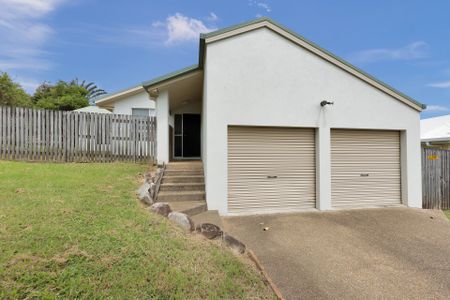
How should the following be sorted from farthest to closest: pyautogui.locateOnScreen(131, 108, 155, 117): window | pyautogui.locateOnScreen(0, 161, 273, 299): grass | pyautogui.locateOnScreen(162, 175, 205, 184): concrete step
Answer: pyautogui.locateOnScreen(131, 108, 155, 117): window < pyautogui.locateOnScreen(162, 175, 205, 184): concrete step < pyautogui.locateOnScreen(0, 161, 273, 299): grass

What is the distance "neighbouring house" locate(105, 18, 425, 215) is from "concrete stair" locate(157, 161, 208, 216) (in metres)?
0.45

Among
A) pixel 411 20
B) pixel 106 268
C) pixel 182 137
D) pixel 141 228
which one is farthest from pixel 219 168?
pixel 411 20

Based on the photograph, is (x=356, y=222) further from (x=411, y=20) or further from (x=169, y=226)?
(x=411, y=20)

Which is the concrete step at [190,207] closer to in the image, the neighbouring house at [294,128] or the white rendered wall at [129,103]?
the neighbouring house at [294,128]

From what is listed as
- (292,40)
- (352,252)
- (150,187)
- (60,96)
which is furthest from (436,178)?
(60,96)

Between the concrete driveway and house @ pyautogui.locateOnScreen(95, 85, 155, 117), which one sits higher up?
house @ pyautogui.locateOnScreen(95, 85, 155, 117)

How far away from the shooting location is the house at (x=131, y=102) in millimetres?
12883

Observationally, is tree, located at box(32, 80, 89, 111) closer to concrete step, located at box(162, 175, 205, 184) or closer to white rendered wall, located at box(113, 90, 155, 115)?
white rendered wall, located at box(113, 90, 155, 115)

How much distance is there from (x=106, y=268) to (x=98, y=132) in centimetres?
748

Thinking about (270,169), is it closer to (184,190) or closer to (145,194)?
(184,190)

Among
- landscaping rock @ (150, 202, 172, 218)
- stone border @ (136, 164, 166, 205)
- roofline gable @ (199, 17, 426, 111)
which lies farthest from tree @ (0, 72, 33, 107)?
landscaping rock @ (150, 202, 172, 218)

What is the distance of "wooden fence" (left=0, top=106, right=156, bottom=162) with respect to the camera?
8.30 meters

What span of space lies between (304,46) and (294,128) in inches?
96.2

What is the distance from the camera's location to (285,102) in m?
6.83
